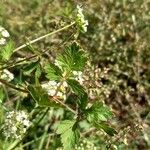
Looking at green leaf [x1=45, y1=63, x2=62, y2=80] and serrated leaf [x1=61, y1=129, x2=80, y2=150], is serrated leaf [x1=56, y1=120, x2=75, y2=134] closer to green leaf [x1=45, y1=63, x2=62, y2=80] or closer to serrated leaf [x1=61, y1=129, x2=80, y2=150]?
serrated leaf [x1=61, y1=129, x2=80, y2=150]

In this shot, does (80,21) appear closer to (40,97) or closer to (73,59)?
(73,59)

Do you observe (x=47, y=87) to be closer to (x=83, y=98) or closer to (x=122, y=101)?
(x=83, y=98)

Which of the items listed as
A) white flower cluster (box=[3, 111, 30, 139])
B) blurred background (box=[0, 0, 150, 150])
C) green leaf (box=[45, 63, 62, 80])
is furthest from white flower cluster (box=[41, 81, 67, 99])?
blurred background (box=[0, 0, 150, 150])

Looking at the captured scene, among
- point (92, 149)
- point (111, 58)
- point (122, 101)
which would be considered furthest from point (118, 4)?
point (92, 149)

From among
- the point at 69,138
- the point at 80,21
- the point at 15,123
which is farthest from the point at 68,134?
the point at 80,21

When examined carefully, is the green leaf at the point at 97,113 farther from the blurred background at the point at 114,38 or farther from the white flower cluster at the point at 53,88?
the blurred background at the point at 114,38

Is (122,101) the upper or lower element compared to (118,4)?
lower

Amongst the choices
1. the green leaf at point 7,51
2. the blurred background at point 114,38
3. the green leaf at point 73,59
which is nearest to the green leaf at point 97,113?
the green leaf at point 73,59
